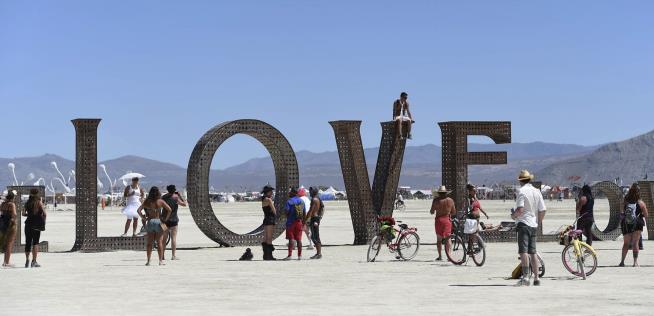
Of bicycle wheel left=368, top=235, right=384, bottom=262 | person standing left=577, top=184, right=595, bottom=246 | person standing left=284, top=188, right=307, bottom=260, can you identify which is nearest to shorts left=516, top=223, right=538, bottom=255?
bicycle wheel left=368, top=235, right=384, bottom=262

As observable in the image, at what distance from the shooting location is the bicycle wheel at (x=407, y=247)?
70.1 ft

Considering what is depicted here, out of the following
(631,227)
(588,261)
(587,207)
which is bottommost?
(588,261)

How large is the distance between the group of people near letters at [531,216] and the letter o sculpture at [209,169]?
5.25 m

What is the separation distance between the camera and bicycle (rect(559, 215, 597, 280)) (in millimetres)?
16719

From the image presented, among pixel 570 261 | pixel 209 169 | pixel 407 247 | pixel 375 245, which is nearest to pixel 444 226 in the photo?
pixel 407 247

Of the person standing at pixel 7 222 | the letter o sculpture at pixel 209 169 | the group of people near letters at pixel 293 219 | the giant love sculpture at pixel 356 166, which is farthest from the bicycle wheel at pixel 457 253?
the person standing at pixel 7 222

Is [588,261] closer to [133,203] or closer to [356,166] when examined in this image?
[356,166]

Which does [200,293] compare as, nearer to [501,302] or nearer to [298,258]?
[501,302]

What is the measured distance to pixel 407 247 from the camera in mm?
21422

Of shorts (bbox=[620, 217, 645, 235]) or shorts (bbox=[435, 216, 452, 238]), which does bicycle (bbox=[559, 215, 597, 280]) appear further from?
shorts (bbox=[435, 216, 452, 238])

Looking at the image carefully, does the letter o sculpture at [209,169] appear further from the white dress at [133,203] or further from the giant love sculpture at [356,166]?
the white dress at [133,203]

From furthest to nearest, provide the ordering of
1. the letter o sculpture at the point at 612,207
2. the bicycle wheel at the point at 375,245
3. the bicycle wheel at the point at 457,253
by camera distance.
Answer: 1. the letter o sculpture at the point at 612,207
2. the bicycle wheel at the point at 375,245
3. the bicycle wheel at the point at 457,253

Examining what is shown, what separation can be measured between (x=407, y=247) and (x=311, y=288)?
6.09 meters

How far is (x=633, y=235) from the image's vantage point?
63.5 ft
